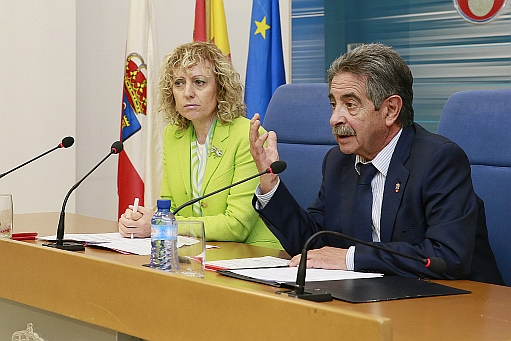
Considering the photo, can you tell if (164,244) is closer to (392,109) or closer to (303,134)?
(392,109)

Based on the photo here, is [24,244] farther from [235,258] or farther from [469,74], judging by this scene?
[469,74]

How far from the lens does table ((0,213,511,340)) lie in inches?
51.7

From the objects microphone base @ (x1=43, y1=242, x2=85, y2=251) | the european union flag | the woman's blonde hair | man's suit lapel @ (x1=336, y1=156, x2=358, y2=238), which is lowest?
microphone base @ (x1=43, y1=242, x2=85, y2=251)

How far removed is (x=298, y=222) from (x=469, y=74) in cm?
182

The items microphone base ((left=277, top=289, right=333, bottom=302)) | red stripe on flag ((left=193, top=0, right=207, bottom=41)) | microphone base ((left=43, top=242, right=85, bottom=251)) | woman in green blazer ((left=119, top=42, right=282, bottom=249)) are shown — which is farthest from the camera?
red stripe on flag ((left=193, top=0, right=207, bottom=41))

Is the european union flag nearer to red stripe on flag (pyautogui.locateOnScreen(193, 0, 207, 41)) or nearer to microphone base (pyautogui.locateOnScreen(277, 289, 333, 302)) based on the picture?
red stripe on flag (pyautogui.locateOnScreen(193, 0, 207, 41))

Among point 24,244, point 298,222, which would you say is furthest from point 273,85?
point 24,244

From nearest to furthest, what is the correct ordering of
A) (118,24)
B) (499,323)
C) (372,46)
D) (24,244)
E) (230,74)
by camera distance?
(499,323) → (24,244) → (372,46) → (230,74) → (118,24)

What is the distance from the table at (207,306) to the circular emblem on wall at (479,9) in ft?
7.17

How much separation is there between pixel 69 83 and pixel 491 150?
300 cm

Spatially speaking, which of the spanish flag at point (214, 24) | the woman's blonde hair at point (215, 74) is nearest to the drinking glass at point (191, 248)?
the woman's blonde hair at point (215, 74)

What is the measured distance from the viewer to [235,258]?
2.19 metres

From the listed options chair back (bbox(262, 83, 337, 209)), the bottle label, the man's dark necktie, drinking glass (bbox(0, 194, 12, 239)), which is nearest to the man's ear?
the man's dark necktie

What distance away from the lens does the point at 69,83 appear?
475cm
